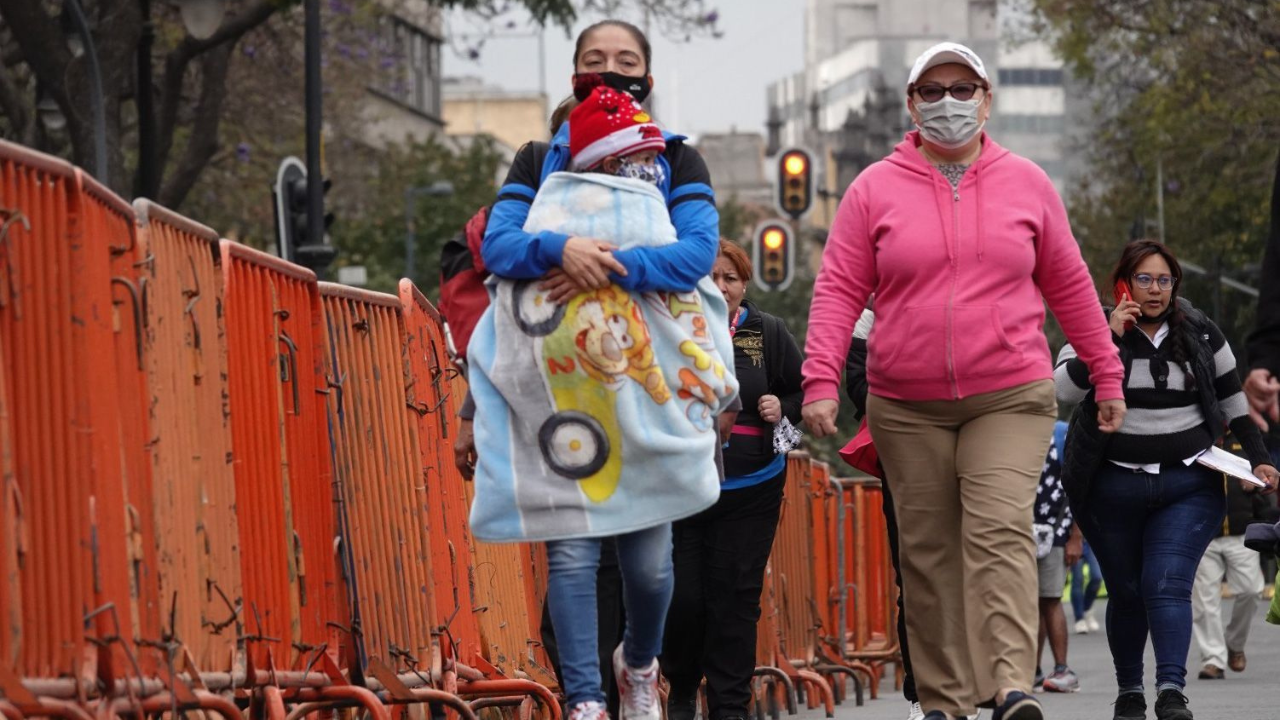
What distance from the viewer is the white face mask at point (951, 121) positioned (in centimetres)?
756

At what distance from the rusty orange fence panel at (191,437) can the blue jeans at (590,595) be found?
2.62 feet

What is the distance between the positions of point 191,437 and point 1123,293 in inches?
178

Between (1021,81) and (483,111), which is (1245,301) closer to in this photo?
(483,111)

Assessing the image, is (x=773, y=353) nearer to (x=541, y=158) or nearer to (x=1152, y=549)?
(x=1152, y=549)

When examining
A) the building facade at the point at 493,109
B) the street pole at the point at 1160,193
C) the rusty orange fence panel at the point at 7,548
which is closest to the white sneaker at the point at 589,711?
the rusty orange fence panel at the point at 7,548

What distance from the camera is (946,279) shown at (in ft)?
24.5

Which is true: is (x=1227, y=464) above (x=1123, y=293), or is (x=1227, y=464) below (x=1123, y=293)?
below

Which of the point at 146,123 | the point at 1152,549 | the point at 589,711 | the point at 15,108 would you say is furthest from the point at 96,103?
the point at 589,711

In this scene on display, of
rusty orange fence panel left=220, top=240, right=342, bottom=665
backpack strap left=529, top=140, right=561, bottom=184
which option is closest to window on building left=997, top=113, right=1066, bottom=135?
rusty orange fence panel left=220, top=240, right=342, bottom=665

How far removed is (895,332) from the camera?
7543mm

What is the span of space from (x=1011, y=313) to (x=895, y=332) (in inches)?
12.9

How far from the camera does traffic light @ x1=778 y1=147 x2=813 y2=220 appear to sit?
89.1 feet

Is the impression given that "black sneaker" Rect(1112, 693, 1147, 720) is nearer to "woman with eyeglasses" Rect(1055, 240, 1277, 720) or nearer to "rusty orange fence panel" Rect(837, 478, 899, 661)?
"woman with eyeglasses" Rect(1055, 240, 1277, 720)

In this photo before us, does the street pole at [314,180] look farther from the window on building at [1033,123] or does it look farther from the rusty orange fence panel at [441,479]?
the window on building at [1033,123]
